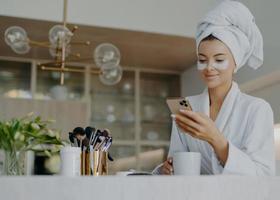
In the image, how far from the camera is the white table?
718mm

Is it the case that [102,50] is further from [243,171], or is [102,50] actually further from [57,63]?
[243,171]

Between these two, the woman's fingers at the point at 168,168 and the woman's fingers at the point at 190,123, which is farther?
the woman's fingers at the point at 168,168

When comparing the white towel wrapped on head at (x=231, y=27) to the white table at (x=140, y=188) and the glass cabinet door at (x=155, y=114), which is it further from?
the glass cabinet door at (x=155, y=114)

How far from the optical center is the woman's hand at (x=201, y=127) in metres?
0.91

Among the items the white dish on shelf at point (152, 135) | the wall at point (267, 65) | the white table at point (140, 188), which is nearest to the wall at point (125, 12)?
the wall at point (267, 65)

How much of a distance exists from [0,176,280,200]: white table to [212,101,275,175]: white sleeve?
0.24 ft

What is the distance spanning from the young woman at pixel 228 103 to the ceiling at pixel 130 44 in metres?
2.52

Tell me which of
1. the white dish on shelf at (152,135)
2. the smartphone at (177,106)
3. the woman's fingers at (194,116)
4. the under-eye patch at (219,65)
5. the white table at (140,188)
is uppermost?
the under-eye patch at (219,65)

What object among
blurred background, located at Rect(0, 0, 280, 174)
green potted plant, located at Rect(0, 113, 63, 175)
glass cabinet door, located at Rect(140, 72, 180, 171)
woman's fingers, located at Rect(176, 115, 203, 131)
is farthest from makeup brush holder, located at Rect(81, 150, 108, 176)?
glass cabinet door, located at Rect(140, 72, 180, 171)

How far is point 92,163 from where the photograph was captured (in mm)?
993

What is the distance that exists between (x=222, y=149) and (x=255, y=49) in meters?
0.42

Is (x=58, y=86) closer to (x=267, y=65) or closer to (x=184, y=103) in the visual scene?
(x=267, y=65)

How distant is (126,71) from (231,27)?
12.0ft

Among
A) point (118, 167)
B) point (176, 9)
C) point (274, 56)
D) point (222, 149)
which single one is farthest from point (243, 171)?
point (118, 167)
